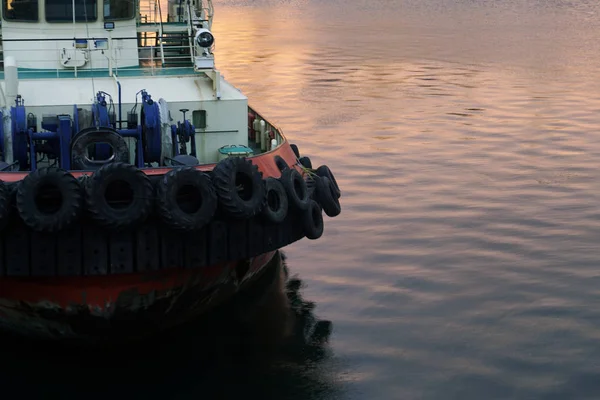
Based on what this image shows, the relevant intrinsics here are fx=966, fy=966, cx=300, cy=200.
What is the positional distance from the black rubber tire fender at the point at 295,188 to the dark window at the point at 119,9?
13.6 feet

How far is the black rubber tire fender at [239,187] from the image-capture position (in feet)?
29.9

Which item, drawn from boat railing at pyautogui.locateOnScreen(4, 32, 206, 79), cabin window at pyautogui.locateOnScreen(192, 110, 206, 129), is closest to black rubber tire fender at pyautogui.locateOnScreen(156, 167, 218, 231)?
cabin window at pyautogui.locateOnScreen(192, 110, 206, 129)

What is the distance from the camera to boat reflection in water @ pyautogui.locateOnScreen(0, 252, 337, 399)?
954 cm

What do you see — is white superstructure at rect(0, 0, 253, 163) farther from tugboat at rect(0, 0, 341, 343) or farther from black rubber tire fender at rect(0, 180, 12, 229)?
black rubber tire fender at rect(0, 180, 12, 229)

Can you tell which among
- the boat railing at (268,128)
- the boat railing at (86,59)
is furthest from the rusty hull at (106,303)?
the boat railing at (86,59)

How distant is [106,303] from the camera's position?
9.27m

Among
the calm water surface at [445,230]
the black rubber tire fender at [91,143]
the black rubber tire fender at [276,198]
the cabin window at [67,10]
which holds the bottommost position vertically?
the calm water surface at [445,230]

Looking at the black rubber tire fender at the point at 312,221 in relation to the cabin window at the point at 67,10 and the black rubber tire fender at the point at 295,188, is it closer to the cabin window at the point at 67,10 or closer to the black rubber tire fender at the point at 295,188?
the black rubber tire fender at the point at 295,188

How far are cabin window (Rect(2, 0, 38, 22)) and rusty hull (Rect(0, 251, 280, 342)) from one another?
445 centimetres

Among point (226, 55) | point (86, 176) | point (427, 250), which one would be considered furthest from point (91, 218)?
point (226, 55)

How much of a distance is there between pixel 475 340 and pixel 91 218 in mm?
4446

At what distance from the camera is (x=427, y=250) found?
13.4m

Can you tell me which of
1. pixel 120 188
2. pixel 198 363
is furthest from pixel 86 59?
pixel 198 363

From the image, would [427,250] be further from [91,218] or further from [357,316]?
[91,218]
